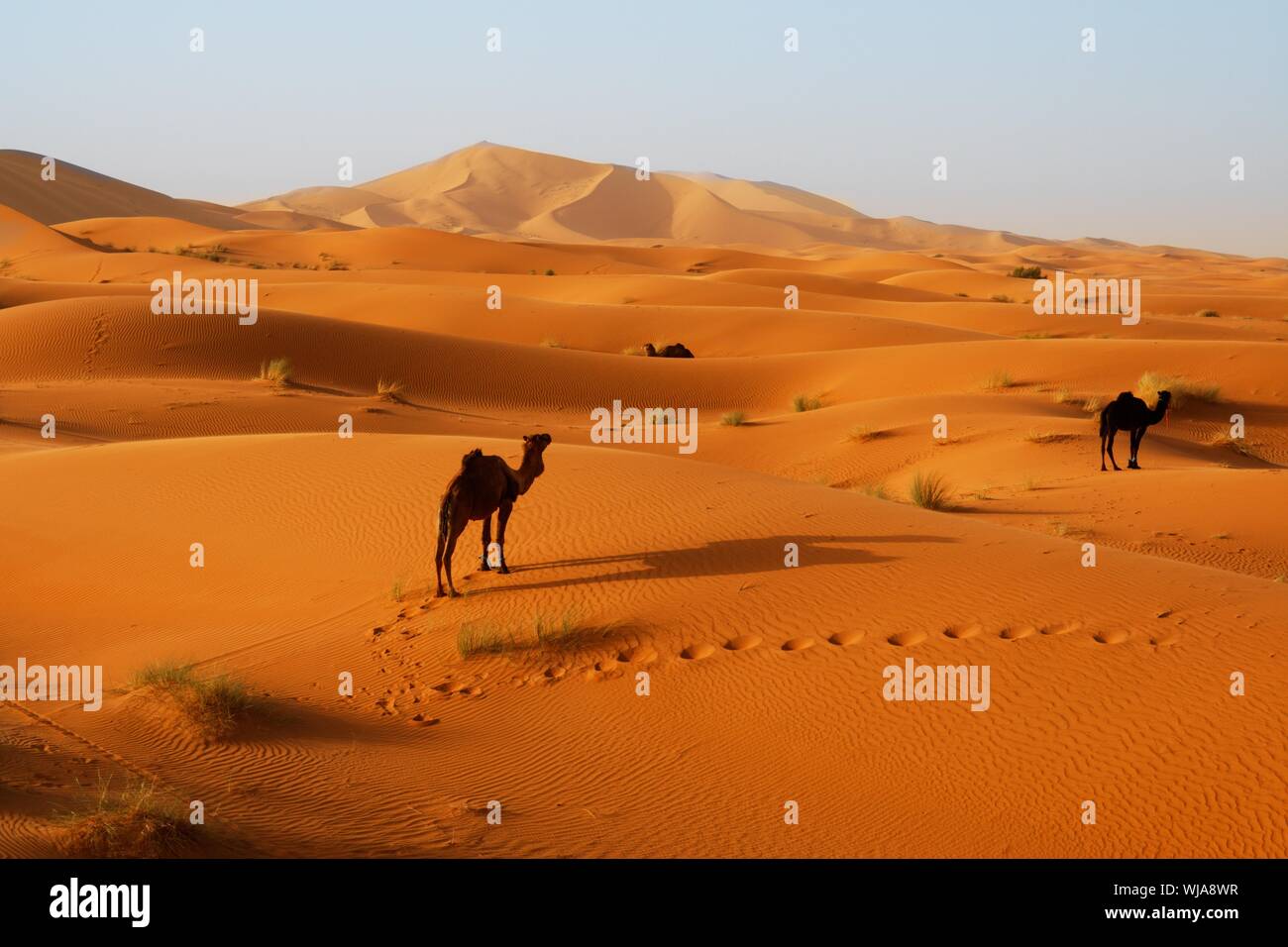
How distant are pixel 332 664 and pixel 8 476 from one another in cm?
791

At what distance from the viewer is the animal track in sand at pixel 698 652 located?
26.4 feet

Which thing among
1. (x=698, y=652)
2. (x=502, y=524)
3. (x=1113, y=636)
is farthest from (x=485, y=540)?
(x=1113, y=636)

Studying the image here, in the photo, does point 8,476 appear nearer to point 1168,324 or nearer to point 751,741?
point 751,741

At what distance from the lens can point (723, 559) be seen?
980 centimetres

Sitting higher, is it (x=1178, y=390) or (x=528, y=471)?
(x=1178, y=390)

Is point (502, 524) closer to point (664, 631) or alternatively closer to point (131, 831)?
point (664, 631)

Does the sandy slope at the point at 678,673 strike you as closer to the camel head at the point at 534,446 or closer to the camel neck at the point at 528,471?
the camel neck at the point at 528,471

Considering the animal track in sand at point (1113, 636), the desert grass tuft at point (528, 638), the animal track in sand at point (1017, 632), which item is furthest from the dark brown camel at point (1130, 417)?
the desert grass tuft at point (528, 638)

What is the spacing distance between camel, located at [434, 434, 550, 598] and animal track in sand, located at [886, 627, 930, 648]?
3.43m

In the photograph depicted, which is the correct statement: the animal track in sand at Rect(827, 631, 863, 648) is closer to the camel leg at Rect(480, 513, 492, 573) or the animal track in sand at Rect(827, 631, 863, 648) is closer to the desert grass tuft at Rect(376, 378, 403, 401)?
the camel leg at Rect(480, 513, 492, 573)

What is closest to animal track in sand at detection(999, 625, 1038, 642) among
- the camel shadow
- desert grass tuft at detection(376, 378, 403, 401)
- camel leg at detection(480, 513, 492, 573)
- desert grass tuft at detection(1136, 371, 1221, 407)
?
the camel shadow

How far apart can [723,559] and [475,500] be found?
86.0 inches

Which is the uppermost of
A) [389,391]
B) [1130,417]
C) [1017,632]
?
[389,391]

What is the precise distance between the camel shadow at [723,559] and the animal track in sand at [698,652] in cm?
128
